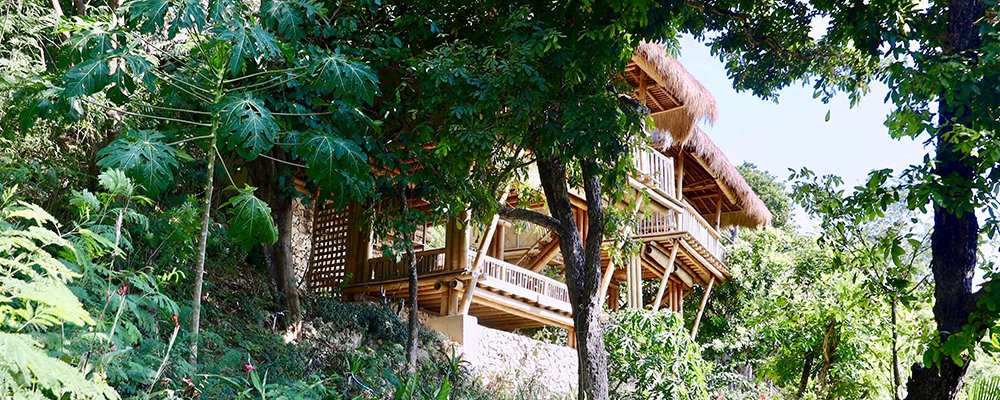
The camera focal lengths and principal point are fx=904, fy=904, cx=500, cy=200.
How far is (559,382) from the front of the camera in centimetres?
1174

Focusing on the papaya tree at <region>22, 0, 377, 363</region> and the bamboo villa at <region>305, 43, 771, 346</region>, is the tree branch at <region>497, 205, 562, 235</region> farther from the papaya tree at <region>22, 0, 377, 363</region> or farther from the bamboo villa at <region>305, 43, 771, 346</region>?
the bamboo villa at <region>305, 43, 771, 346</region>

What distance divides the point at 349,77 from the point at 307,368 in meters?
2.77

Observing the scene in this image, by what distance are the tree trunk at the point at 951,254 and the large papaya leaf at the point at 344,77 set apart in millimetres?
3420

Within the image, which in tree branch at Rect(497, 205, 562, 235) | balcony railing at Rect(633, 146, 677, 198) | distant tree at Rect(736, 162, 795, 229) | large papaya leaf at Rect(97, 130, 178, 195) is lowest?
large papaya leaf at Rect(97, 130, 178, 195)

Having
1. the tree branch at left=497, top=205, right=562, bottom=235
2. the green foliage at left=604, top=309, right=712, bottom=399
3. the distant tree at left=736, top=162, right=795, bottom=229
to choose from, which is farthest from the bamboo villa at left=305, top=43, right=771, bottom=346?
the distant tree at left=736, top=162, right=795, bottom=229

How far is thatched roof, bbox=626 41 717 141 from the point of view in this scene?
38.8 ft

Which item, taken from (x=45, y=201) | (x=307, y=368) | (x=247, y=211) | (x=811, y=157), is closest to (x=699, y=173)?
(x=307, y=368)

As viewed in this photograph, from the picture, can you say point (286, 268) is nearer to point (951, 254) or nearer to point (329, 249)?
point (329, 249)

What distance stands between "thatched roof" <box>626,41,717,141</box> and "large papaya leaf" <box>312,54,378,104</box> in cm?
662

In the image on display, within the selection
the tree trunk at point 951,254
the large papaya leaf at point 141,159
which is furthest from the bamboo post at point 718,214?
the large papaya leaf at point 141,159

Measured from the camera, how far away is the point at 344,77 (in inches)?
215

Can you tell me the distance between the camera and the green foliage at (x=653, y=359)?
8.77 meters

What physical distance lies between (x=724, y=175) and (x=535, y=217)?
373 inches

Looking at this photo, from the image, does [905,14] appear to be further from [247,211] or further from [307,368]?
[307,368]
